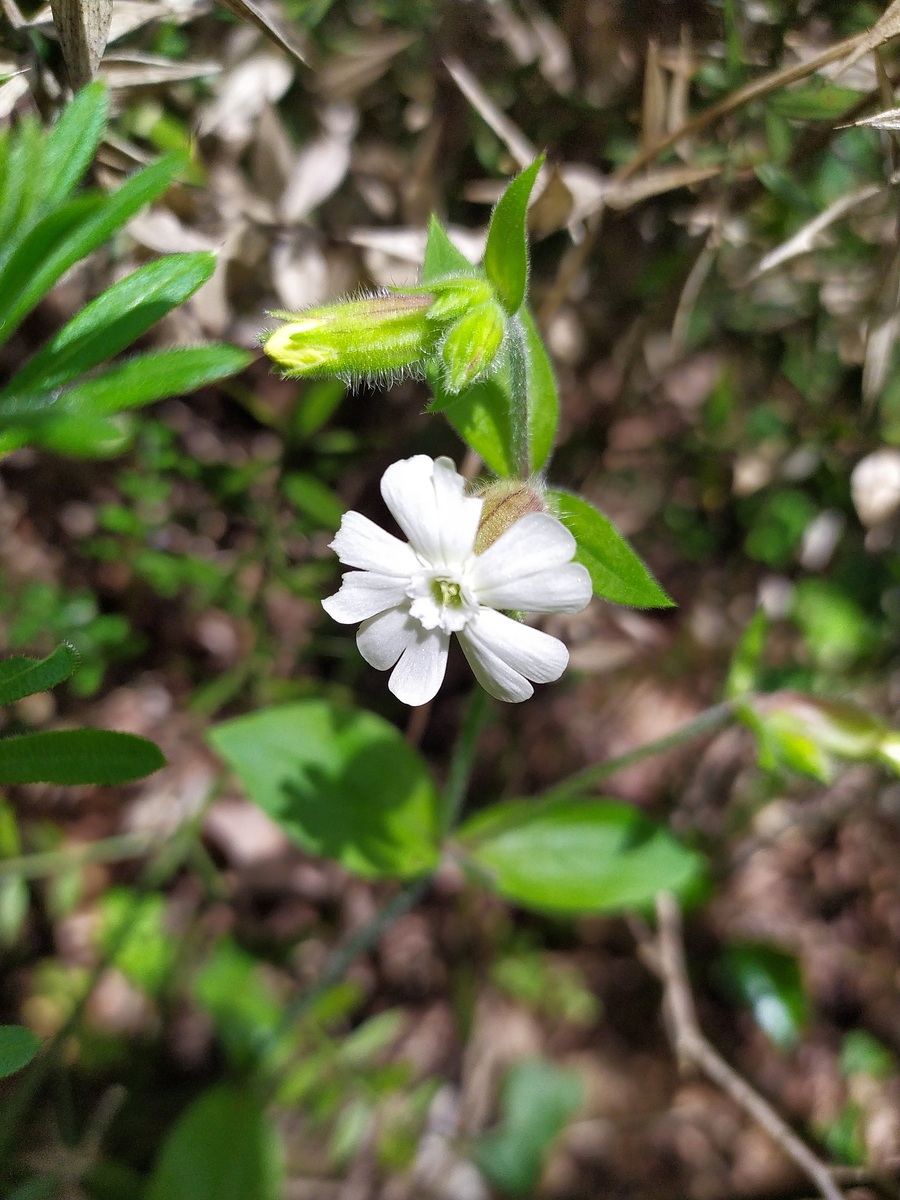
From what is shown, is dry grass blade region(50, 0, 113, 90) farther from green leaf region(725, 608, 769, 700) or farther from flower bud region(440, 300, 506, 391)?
green leaf region(725, 608, 769, 700)

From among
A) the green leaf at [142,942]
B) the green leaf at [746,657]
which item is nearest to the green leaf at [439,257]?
the green leaf at [746,657]

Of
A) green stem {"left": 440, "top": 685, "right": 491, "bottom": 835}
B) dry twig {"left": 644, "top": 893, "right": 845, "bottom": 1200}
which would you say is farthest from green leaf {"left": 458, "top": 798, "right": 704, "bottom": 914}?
dry twig {"left": 644, "top": 893, "right": 845, "bottom": 1200}

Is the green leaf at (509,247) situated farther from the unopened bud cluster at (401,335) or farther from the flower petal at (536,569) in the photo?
the flower petal at (536,569)

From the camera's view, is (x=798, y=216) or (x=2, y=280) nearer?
(x=2, y=280)

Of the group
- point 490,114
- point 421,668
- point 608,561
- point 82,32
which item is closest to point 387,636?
point 421,668

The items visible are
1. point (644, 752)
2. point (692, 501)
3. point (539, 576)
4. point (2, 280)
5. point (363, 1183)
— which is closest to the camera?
point (2, 280)

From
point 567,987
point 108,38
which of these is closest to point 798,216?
point 108,38

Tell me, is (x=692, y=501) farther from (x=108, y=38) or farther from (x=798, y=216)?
(x=108, y=38)
